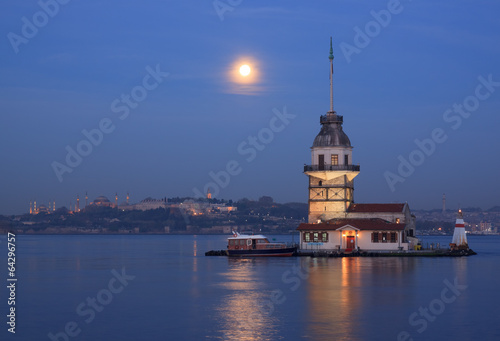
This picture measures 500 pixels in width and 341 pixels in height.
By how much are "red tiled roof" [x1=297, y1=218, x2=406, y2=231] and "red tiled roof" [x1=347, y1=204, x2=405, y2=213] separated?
1.77 meters

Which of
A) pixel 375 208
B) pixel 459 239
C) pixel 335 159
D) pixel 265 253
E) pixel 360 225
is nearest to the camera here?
pixel 360 225

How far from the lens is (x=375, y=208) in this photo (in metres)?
92.4

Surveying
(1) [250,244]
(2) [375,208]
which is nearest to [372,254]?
(2) [375,208]

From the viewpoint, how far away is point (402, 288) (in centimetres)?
5434

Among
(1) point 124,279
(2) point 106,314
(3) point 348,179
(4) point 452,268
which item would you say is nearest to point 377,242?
(3) point 348,179

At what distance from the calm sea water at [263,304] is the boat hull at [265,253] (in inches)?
664

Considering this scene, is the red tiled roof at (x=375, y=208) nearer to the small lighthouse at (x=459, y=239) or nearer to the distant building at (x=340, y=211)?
the distant building at (x=340, y=211)

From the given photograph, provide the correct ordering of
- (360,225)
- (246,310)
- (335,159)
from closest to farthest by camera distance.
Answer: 1. (246,310)
2. (360,225)
3. (335,159)

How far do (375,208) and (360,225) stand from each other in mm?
4699

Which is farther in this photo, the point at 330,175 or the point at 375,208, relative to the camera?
the point at 330,175

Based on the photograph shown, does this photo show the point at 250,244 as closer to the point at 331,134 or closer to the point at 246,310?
the point at 331,134

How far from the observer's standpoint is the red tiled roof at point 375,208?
91312mm

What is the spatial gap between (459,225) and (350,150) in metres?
16.5

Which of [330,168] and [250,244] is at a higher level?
[330,168]
